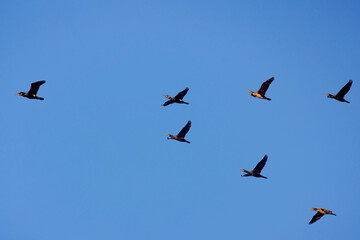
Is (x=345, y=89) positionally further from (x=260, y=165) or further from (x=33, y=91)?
(x=33, y=91)

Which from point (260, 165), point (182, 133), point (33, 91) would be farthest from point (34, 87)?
point (260, 165)

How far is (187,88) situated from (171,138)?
19.5 feet

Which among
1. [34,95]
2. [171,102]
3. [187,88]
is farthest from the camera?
[171,102]

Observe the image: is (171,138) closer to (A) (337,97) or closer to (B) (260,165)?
(B) (260,165)

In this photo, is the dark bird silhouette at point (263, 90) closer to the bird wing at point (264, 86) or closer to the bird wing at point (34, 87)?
the bird wing at point (264, 86)

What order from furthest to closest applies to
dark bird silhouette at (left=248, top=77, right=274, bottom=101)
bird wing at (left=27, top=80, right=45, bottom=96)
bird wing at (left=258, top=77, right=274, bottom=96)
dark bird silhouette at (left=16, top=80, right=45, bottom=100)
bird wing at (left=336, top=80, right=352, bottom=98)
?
bird wing at (left=336, top=80, right=352, bottom=98) → dark bird silhouette at (left=248, top=77, right=274, bottom=101) → bird wing at (left=258, top=77, right=274, bottom=96) → dark bird silhouette at (left=16, top=80, right=45, bottom=100) → bird wing at (left=27, top=80, right=45, bottom=96)

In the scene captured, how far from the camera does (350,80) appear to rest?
60.6 metres

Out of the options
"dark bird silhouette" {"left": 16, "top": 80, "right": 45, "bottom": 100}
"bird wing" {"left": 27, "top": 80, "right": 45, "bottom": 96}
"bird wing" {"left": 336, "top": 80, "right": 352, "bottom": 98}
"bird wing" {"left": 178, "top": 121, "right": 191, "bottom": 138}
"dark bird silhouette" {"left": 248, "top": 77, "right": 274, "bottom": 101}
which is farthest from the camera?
"bird wing" {"left": 178, "top": 121, "right": 191, "bottom": 138}

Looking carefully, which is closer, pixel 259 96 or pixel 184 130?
pixel 259 96

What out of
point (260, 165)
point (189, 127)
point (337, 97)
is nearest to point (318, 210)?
point (260, 165)

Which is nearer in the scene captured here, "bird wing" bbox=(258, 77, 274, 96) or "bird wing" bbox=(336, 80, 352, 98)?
"bird wing" bbox=(258, 77, 274, 96)

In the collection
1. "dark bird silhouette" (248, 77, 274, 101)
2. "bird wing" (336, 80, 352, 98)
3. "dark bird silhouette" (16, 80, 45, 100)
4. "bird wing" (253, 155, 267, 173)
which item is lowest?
"bird wing" (253, 155, 267, 173)

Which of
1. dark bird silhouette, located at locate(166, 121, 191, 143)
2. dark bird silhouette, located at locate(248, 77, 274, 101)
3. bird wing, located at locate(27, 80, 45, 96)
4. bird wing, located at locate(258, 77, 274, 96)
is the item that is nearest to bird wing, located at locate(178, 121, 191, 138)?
dark bird silhouette, located at locate(166, 121, 191, 143)

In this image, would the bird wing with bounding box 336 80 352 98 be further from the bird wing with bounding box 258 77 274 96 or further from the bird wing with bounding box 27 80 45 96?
the bird wing with bounding box 27 80 45 96
